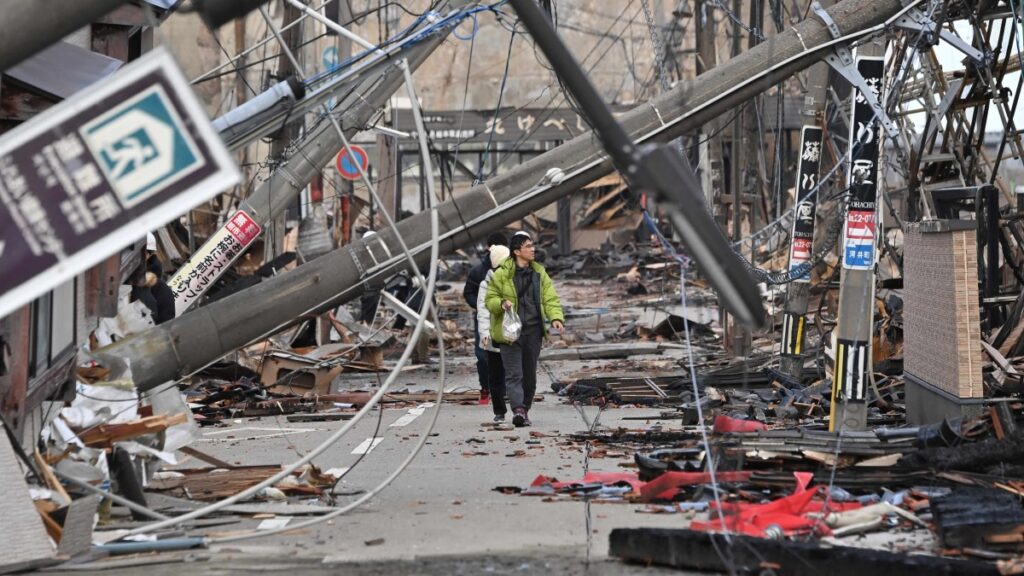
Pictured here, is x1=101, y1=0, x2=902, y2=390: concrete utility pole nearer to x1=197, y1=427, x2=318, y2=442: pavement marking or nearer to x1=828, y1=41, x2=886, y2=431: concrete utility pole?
x1=828, y1=41, x2=886, y2=431: concrete utility pole

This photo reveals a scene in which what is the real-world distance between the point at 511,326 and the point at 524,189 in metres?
2.91

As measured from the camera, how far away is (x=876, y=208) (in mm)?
13484

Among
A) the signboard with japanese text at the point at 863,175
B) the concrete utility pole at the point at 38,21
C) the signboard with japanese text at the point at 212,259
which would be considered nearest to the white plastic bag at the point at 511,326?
the signboard with japanese text at the point at 863,175

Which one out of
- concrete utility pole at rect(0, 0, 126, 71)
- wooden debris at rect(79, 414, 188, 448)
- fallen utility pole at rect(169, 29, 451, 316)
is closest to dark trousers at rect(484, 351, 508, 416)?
fallen utility pole at rect(169, 29, 451, 316)

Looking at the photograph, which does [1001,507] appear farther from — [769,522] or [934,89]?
[934,89]

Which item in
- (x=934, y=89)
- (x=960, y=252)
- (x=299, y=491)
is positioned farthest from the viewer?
(x=934, y=89)

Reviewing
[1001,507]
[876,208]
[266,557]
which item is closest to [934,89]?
[876,208]

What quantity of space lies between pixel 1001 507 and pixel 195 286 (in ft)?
41.2

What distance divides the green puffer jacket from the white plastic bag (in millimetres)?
104

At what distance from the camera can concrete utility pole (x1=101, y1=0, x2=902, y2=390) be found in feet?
42.1

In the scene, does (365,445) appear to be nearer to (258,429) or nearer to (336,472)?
(336,472)

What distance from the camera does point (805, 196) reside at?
19219 millimetres

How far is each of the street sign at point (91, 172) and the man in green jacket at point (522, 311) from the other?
29.9 ft

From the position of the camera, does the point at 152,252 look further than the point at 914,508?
Yes
